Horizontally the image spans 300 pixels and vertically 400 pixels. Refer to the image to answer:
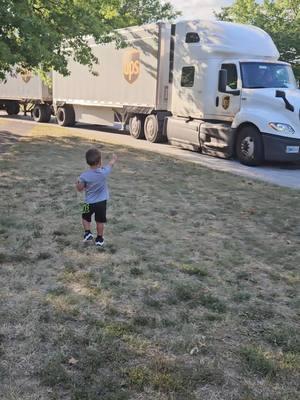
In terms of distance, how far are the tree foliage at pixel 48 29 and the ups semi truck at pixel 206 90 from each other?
179cm

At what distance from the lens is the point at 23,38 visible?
36.4 feet

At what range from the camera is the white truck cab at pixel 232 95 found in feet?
39.2

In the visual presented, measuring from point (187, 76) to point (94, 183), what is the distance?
33.3 feet

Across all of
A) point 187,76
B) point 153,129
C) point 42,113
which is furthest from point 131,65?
point 42,113

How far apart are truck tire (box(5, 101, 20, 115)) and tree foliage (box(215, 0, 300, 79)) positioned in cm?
1544

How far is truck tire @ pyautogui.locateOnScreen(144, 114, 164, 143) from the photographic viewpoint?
16.0 metres

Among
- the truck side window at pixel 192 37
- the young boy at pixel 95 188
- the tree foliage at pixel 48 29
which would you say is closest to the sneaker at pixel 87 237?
the young boy at pixel 95 188

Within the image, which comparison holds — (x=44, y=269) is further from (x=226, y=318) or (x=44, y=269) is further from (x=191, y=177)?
(x=191, y=177)

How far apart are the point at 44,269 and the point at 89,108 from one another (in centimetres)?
1642

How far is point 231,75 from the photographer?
44.1 ft

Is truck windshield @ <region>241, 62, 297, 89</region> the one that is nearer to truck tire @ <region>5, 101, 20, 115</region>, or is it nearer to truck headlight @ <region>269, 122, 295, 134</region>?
truck headlight @ <region>269, 122, 295, 134</region>

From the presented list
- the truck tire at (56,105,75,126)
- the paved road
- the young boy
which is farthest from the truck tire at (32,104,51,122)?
the young boy

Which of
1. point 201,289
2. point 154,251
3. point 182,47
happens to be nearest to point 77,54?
point 182,47

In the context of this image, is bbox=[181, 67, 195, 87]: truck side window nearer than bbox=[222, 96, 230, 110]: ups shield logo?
No
